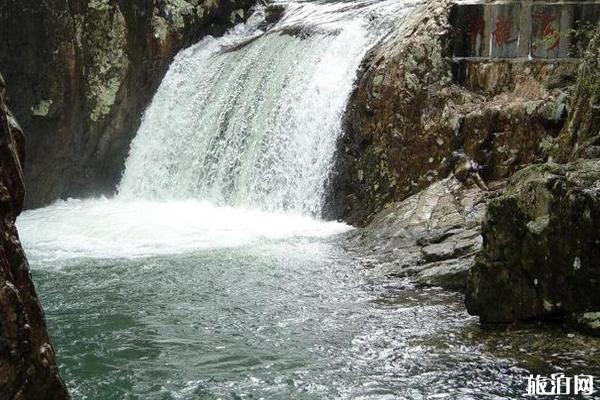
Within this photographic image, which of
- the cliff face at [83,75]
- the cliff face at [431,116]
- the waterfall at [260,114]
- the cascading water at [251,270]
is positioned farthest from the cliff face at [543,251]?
the cliff face at [83,75]

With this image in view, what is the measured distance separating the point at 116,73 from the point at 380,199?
26.1ft

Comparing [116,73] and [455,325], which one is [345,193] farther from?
[116,73]

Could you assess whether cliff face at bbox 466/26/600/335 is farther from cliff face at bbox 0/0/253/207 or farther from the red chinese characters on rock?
cliff face at bbox 0/0/253/207

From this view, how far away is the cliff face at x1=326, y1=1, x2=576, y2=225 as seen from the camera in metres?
9.97

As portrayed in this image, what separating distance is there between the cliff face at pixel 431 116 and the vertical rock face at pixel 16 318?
786 centimetres

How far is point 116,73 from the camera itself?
1578 cm

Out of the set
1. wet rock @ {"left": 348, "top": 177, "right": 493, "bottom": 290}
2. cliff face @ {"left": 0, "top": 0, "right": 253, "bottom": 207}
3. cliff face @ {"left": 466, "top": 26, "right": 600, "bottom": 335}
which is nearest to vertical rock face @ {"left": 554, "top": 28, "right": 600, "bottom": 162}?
cliff face @ {"left": 466, "top": 26, "right": 600, "bottom": 335}

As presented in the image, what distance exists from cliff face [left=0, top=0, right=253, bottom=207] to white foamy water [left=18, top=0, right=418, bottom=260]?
483mm

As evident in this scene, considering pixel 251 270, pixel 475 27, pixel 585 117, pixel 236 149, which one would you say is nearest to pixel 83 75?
pixel 236 149

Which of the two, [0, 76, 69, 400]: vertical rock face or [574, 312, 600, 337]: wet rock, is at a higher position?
[0, 76, 69, 400]: vertical rock face

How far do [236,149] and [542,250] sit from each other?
9.06 m

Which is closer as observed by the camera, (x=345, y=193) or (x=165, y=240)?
(x=165, y=240)

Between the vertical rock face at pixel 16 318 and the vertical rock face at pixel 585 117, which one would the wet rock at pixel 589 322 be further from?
the vertical rock face at pixel 16 318

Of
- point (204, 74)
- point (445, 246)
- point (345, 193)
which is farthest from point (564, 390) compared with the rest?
point (204, 74)
